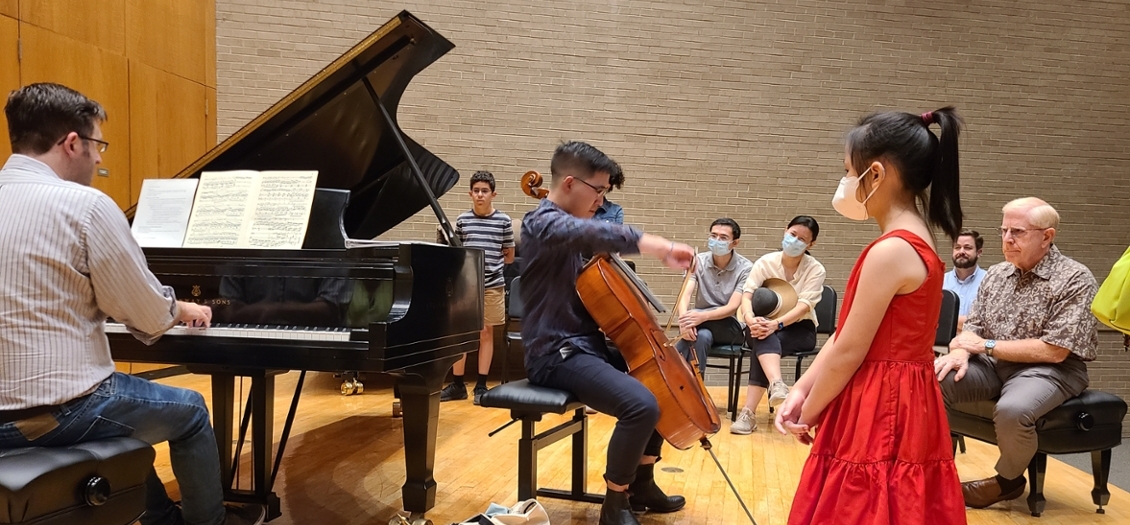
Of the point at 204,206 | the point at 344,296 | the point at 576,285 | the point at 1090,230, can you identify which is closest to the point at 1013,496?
the point at 576,285

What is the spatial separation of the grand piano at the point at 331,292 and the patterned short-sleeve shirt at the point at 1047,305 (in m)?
2.36

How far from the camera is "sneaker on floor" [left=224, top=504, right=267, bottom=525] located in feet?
8.75

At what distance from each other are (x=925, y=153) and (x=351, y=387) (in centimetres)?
493

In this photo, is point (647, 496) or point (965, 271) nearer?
point (647, 496)

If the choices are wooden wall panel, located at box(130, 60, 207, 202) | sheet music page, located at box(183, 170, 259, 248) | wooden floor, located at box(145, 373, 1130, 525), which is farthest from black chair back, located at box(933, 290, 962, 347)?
wooden wall panel, located at box(130, 60, 207, 202)

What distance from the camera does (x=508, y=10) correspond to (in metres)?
6.80

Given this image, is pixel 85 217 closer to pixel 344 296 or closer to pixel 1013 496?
pixel 344 296

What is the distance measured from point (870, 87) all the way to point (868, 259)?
6154 millimetres

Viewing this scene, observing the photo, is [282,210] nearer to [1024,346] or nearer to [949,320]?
[1024,346]

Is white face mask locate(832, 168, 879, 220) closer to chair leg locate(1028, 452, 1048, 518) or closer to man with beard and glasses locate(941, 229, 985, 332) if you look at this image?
chair leg locate(1028, 452, 1048, 518)

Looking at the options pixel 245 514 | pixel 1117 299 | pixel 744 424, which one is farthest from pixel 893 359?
pixel 744 424

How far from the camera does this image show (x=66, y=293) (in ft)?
6.31

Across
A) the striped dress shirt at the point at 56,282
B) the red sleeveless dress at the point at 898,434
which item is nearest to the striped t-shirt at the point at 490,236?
the striped dress shirt at the point at 56,282

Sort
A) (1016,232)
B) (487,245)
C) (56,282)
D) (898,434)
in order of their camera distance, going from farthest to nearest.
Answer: (487,245) < (1016,232) < (56,282) < (898,434)
